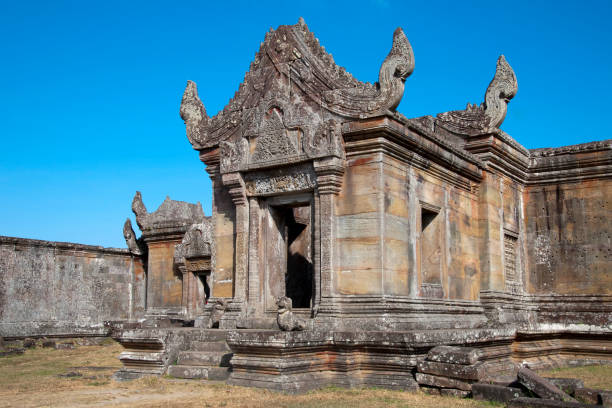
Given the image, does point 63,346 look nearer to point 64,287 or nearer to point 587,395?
point 64,287

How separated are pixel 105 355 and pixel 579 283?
1201cm

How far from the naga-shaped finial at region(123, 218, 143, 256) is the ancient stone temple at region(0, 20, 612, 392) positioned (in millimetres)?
9065

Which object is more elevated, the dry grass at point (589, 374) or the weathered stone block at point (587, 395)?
the weathered stone block at point (587, 395)

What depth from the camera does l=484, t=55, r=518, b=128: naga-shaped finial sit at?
51.2 ft

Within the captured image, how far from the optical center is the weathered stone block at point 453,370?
946cm

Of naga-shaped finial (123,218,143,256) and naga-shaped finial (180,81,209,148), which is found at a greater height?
naga-shaped finial (180,81,209,148)

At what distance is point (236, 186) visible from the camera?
12883 millimetres

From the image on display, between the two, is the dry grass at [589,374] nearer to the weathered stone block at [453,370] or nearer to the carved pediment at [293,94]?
the weathered stone block at [453,370]

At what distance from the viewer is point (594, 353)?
50.3 feet

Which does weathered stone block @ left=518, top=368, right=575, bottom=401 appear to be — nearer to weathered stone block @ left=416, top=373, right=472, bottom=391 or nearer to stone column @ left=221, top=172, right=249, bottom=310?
weathered stone block @ left=416, top=373, right=472, bottom=391

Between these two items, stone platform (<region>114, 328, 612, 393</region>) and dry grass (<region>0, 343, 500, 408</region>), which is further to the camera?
stone platform (<region>114, 328, 612, 393</region>)

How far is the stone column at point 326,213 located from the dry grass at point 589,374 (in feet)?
16.1

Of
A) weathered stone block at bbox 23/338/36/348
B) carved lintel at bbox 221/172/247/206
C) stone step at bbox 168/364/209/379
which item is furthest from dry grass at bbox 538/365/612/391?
weathered stone block at bbox 23/338/36/348

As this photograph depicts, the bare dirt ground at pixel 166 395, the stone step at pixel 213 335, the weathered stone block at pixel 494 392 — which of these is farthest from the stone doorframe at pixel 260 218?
the weathered stone block at pixel 494 392
